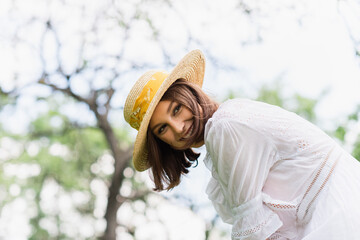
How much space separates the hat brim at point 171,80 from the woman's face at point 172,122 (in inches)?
1.4

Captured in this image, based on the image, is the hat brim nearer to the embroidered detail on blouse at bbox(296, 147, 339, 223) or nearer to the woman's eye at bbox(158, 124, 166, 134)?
the woman's eye at bbox(158, 124, 166, 134)

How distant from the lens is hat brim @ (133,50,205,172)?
184cm

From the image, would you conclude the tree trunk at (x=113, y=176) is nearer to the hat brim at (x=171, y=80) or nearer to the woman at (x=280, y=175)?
the hat brim at (x=171, y=80)

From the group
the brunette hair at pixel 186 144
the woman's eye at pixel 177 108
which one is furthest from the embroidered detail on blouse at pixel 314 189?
the woman's eye at pixel 177 108

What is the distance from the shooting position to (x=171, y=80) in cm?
191

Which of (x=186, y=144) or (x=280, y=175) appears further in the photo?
(x=186, y=144)

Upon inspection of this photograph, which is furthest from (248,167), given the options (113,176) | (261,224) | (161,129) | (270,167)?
(113,176)

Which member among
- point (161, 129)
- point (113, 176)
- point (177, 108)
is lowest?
point (113, 176)

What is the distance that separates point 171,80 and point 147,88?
0.53 feet

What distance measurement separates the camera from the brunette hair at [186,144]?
1.79m

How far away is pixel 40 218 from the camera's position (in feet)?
37.1

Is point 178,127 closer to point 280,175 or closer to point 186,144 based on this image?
point 186,144

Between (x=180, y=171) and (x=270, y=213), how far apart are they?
2.37 feet

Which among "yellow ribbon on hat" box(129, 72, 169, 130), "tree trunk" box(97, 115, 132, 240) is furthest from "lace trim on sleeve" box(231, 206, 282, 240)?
"tree trunk" box(97, 115, 132, 240)
